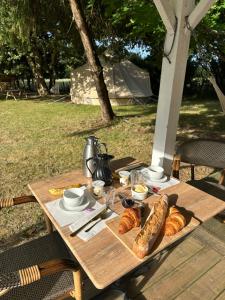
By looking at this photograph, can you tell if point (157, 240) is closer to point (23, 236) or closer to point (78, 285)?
point (78, 285)

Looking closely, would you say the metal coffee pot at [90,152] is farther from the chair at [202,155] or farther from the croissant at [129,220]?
the chair at [202,155]

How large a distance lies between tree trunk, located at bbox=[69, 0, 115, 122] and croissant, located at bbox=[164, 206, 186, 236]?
22.5ft

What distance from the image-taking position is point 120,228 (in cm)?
161

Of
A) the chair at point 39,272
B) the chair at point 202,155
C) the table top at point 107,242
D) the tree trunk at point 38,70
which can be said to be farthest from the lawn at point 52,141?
the tree trunk at point 38,70

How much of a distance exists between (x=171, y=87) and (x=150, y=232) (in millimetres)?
1647

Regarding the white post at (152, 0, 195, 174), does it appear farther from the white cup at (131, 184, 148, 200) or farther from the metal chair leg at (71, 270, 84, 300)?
the metal chair leg at (71, 270, 84, 300)

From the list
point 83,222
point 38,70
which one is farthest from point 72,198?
point 38,70

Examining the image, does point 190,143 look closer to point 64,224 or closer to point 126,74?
point 64,224

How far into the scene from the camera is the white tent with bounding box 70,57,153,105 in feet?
41.9

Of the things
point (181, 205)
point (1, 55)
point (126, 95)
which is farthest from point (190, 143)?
point (1, 55)

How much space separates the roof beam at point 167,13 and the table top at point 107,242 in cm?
148

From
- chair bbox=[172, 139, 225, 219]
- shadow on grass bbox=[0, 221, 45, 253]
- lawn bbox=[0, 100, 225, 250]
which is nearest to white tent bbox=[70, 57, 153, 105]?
lawn bbox=[0, 100, 225, 250]

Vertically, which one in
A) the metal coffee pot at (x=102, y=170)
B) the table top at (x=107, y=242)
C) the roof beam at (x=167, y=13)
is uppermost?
the roof beam at (x=167, y=13)

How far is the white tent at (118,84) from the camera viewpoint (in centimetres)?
1277
